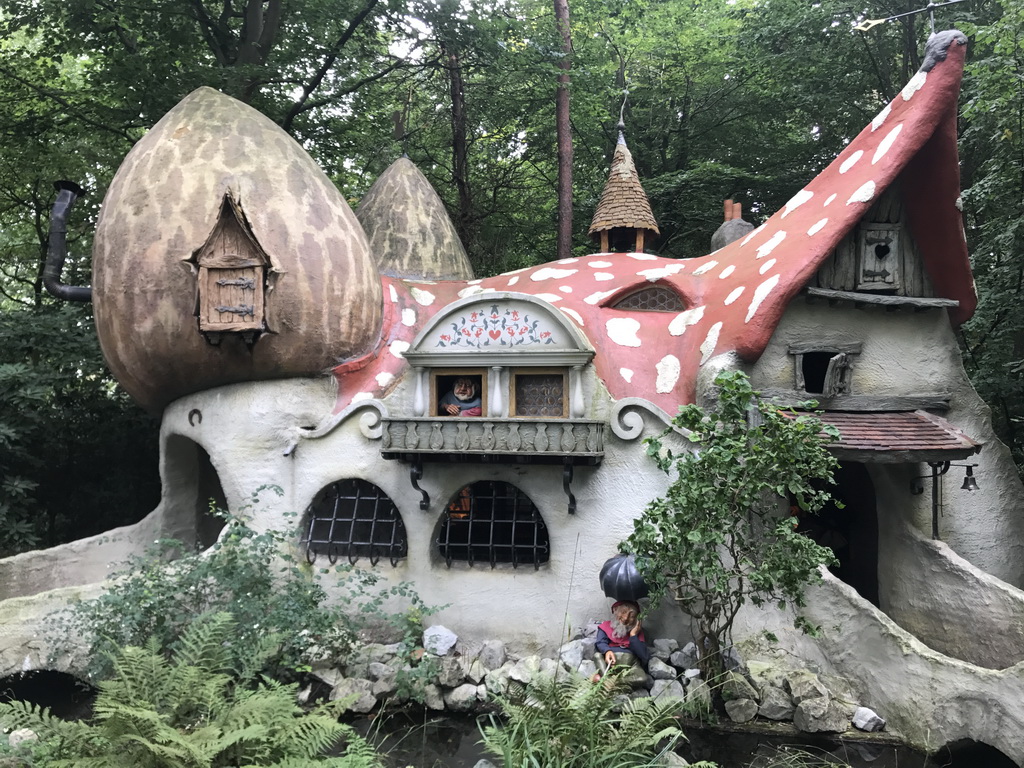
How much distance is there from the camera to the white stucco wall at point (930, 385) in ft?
25.0

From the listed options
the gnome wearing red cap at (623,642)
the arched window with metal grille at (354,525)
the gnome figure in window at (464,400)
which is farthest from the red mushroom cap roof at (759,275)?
the gnome wearing red cap at (623,642)

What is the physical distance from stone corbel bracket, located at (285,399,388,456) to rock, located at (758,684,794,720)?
4.76 m

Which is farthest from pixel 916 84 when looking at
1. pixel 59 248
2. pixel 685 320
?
pixel 59 248

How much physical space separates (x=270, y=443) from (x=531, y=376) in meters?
3.17

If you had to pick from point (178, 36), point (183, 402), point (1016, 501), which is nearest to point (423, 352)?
point (183, 402)

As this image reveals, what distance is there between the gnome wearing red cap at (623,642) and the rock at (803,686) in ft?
4.34

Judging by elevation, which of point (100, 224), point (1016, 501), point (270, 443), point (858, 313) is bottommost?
point (1016, 501)

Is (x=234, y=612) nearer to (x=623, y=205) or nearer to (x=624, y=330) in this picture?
(x=624, y=330)

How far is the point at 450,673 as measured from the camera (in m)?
7.06

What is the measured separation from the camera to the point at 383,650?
24.5 ft

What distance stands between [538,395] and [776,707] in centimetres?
389

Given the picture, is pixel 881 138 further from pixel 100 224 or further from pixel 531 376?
pixel 100 224

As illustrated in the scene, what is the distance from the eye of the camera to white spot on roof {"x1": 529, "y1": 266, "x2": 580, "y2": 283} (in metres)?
9.60

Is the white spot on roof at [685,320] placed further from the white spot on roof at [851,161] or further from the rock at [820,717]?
the rock at [820,717]
